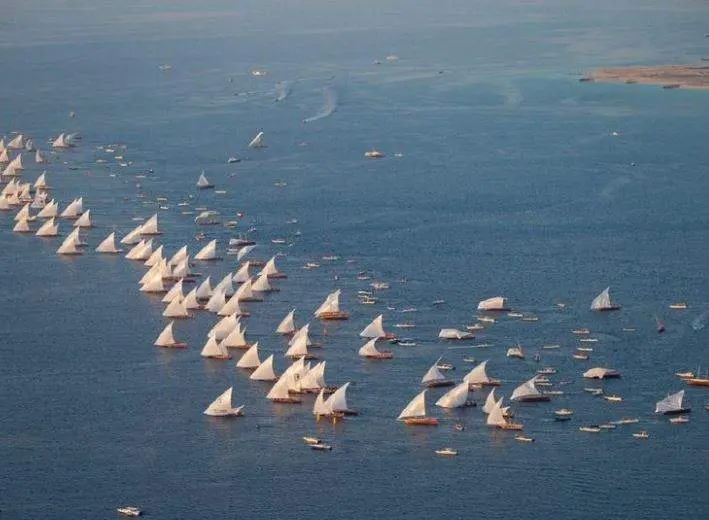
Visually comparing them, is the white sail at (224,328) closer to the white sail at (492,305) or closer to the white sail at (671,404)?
the white sail at (492,305)

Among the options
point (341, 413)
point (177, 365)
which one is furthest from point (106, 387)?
point (341, 413)

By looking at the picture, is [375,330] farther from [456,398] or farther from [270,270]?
[270,270]

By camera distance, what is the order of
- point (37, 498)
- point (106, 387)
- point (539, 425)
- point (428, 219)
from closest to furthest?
point (37, 498), point (539, 425), point (106, 387), point (428, 219)

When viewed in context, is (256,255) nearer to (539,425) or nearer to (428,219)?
(428,219)

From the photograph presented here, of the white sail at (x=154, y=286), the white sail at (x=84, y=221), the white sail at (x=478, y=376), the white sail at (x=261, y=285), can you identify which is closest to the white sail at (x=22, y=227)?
the white sail at (x=84, y=221)

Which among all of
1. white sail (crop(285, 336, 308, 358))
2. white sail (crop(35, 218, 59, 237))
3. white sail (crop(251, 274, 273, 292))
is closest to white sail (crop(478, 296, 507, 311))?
white sail (crop(285, 336, 308, 358))

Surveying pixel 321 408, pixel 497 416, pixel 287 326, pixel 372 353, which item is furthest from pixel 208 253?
pixel 497 416
